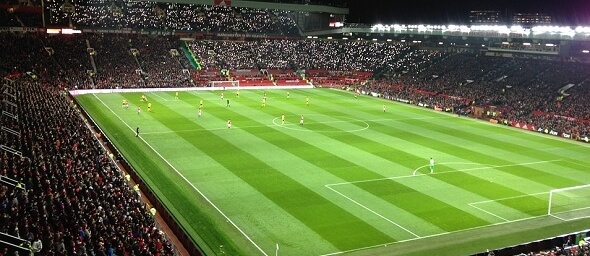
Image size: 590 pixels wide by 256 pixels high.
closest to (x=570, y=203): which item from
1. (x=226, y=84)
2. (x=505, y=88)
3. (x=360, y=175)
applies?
(x=360, y=175)

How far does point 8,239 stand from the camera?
16281 mm

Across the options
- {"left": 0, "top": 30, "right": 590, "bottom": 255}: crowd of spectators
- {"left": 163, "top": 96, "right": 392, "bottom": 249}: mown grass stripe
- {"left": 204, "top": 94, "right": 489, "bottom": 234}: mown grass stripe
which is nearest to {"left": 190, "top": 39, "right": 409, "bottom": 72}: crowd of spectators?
{"left": 0, "top": 30, "right": 590, "bottom": 255}: crowd of spectators

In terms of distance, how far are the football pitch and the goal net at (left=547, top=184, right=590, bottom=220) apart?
62 millimetres

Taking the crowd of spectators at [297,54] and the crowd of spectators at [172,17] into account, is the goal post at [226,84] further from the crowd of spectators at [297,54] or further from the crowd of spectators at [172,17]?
the crowd of spectators at [172,17]

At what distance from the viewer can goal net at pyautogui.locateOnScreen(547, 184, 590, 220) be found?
26.4 m

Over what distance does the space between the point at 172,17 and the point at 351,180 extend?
7786 cm

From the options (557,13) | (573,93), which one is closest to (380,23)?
(557,13)

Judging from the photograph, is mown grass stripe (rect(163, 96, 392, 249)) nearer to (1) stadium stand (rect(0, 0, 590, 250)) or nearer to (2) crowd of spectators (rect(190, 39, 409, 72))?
(1) stadium stand (rect(0, 0, 590, 250))

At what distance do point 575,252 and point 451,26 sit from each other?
2149 inches

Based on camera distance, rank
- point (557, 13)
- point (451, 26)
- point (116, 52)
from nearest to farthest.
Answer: point (557, 13)
point (451, 26)
point (116, 52)

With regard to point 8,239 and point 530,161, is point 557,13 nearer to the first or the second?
point 530,161

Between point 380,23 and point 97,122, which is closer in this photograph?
point 97,122

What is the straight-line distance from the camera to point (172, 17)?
100 m

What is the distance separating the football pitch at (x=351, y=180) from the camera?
2300 cm
